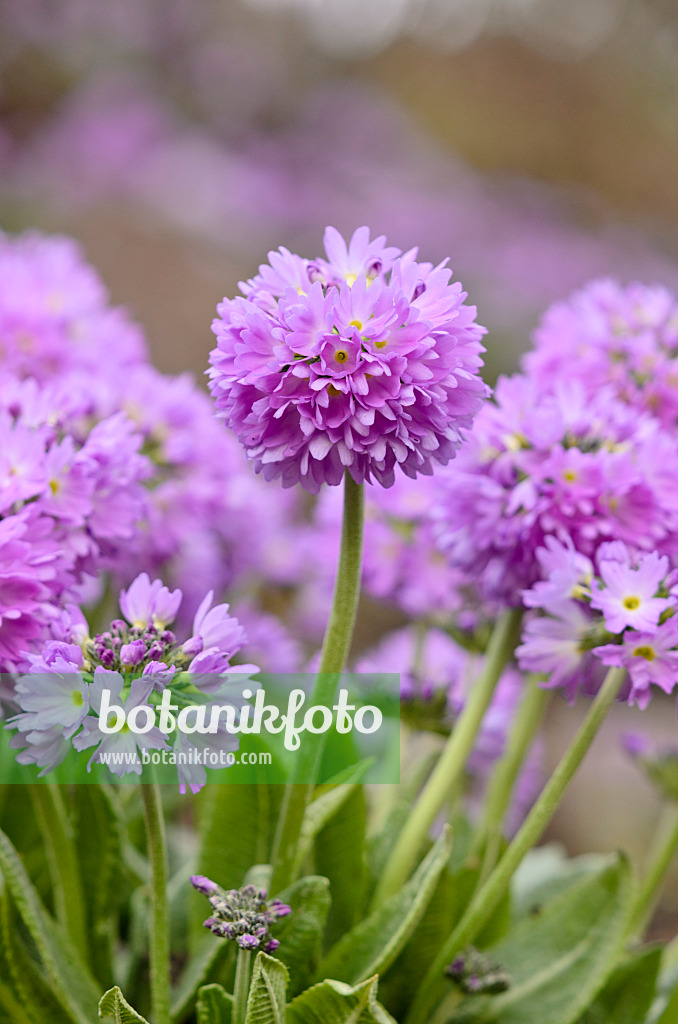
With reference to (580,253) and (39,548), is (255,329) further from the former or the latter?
(580,253)

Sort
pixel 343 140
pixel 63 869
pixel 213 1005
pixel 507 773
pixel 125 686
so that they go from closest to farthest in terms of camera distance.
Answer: pixel 125 686 → pixel 213 1005 → pixel 63 869 → pixel 507 773 → pixel 343 140

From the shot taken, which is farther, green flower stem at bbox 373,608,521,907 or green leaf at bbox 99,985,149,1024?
green flower stem at bbox 373,608,521,907

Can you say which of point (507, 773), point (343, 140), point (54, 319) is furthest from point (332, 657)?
point (343, 140)

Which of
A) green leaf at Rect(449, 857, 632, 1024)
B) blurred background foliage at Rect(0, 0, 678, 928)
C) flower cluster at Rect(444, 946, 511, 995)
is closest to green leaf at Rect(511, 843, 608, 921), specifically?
green leaf at Rect(449, 857, 632, 1024)

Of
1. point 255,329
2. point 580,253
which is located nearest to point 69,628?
point 255,329

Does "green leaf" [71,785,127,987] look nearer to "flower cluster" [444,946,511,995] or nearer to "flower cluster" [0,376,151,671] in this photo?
"flower cluster" [0,376,151,671]

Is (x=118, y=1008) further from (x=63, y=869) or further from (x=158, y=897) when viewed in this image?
(x=63, y=869)
